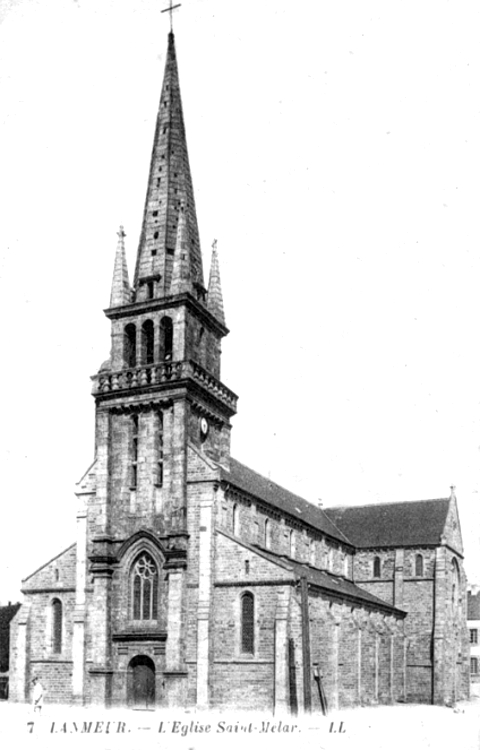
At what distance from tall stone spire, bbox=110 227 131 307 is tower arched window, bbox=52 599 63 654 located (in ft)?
48.9

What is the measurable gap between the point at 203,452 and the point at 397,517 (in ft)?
84.7

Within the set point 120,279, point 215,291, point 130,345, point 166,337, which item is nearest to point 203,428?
point 166,337

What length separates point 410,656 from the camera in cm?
5691

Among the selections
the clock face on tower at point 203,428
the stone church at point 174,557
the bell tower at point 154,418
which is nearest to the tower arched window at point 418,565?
the stone church at point 174,557

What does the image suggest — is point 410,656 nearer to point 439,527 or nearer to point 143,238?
point 439,527

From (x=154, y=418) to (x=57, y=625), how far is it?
37.2 ft

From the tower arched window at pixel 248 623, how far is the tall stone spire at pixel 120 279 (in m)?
15.4

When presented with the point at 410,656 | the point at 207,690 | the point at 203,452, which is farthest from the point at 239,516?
the point at 410,656

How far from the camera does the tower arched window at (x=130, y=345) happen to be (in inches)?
1708

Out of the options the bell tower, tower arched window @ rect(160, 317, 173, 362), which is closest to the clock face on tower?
the bell tower

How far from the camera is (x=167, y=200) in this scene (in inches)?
1780

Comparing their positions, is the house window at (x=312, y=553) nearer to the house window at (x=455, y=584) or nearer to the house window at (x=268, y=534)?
the house window at (x=268, y=534)

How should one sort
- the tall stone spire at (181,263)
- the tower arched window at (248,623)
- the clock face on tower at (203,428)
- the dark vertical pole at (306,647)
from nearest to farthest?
the dark vertical pole at (306,647) < the tower arched window at (248,623) < the clock face on tower at (203,428) < the tall stone spire at (181,263)

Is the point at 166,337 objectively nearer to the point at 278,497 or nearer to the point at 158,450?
the point at 158,450
